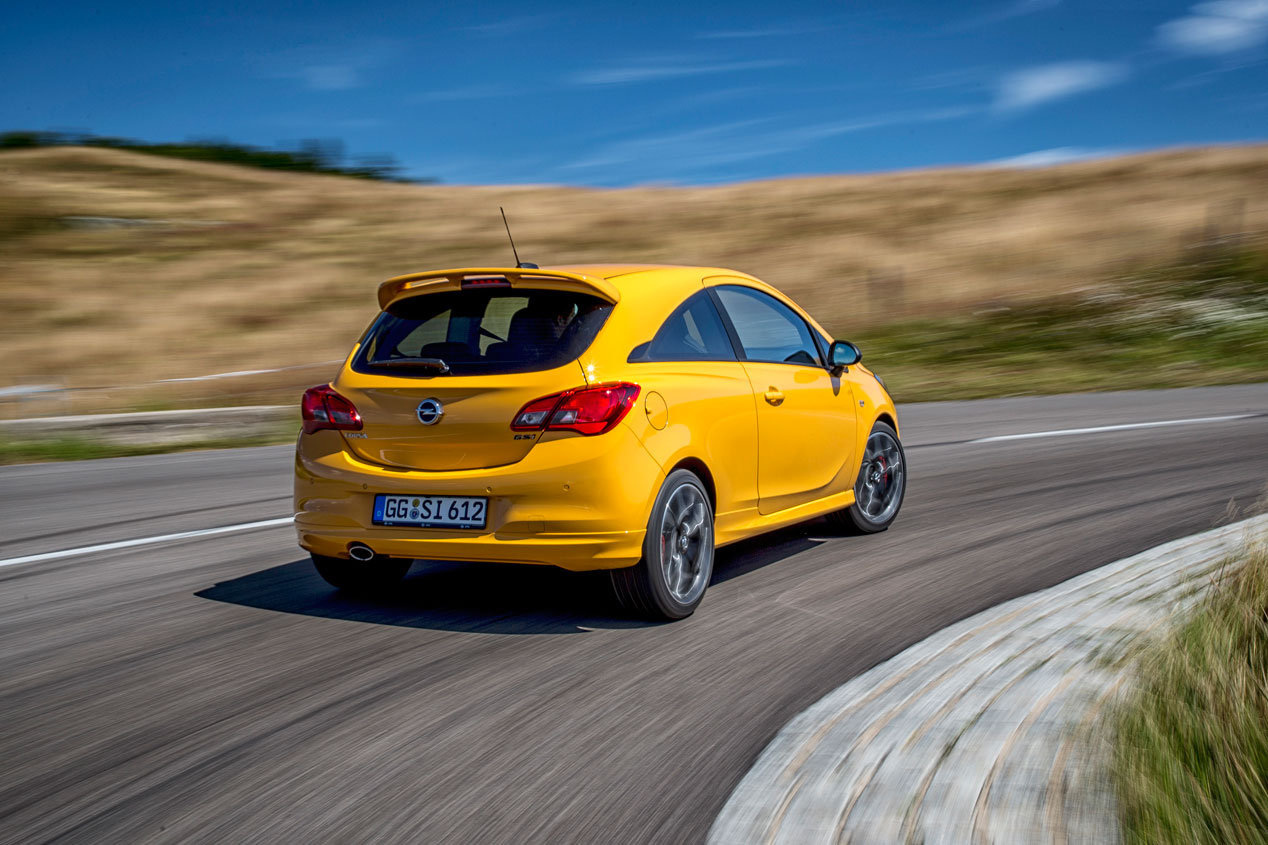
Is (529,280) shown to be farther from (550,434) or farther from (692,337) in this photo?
(692,337)

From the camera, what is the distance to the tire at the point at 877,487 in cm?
722

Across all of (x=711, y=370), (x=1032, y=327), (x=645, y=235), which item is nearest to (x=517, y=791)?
(x=711, y=370)

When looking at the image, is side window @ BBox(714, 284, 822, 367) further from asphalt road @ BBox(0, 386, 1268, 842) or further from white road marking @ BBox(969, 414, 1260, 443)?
white road marking @ BBox(969, 414, 1260, 443)

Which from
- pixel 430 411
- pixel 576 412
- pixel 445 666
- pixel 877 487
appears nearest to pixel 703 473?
pixel 576 412

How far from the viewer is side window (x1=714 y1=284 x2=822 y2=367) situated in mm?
6293

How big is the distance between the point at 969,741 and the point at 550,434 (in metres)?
2.15

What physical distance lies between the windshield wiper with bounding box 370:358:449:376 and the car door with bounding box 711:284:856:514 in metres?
1.57

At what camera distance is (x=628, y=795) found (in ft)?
11.4

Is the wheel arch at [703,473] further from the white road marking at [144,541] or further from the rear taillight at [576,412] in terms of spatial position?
the white road marking at [144,541]

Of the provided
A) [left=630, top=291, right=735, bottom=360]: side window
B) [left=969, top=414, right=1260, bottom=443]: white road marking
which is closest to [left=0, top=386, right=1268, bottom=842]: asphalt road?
[left=630, top=291, right=735, bottom=360]: side window

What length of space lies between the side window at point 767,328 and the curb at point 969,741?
188 cm

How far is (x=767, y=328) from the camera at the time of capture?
659cm

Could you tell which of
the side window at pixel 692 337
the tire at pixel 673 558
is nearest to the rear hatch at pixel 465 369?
the side window at pixel 692 337

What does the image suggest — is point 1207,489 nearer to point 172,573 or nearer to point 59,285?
point 172,573
